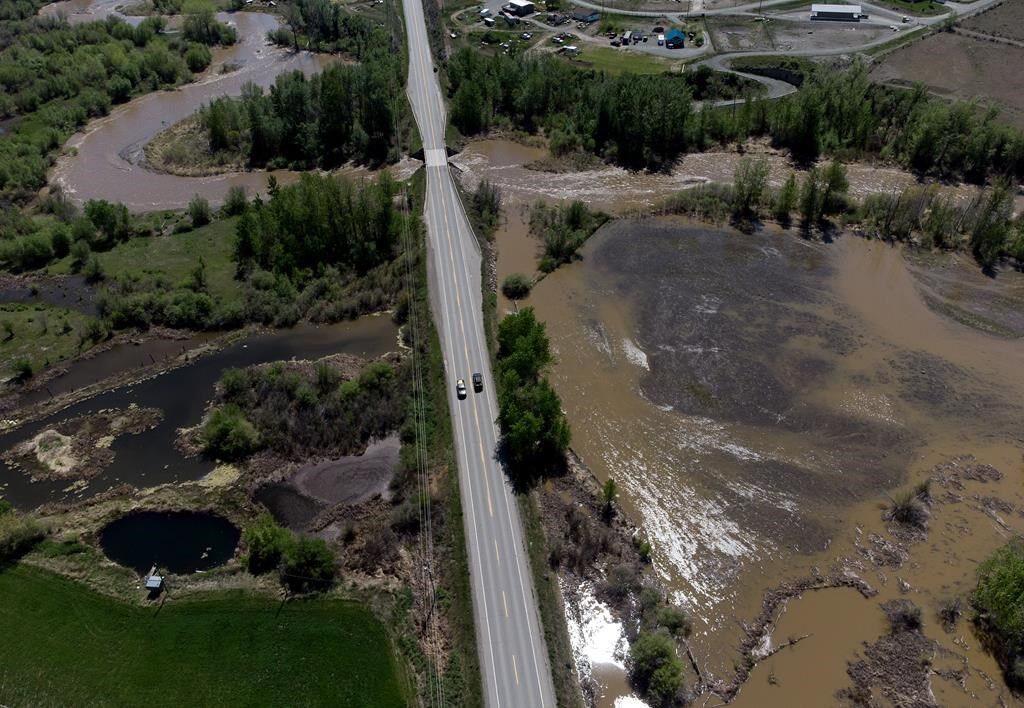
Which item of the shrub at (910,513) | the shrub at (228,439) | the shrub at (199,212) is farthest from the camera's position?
the shrub at (199,212)

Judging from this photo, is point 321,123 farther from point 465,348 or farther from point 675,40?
point 675,40

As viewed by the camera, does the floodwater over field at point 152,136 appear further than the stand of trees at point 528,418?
Yes

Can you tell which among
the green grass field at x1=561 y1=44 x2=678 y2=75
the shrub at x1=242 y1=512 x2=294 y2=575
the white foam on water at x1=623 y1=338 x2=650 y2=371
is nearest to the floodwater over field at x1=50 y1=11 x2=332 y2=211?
the green grass field at x1=561 y1=44 x2=678 y2=75

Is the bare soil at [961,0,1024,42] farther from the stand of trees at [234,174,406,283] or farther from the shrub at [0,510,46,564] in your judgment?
the shrub at [0,510,46,564]

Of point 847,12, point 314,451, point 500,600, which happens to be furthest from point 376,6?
point 500,600

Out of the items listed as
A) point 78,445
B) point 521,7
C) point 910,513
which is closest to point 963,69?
Answer: point 521,7

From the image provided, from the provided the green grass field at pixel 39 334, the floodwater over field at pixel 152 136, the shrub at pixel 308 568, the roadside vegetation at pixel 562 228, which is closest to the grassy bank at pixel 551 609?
the shrub at pixel 308 568

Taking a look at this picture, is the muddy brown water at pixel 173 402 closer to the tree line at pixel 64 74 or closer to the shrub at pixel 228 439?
the shrub at pixel 228 439

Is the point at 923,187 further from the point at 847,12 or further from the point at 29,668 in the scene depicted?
the point at 29,668
